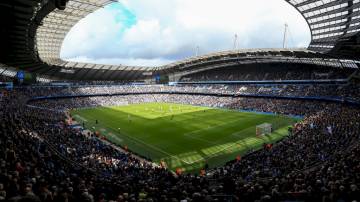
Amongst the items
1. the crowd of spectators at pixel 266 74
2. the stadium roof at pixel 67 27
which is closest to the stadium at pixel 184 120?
the stadium roof at pixel 67 27

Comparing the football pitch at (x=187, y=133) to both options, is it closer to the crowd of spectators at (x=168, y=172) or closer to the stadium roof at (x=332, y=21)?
the crowd of spectators at (x=168, y=172)

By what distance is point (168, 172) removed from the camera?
22.8 m

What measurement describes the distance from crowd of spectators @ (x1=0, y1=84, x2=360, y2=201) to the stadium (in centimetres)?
10

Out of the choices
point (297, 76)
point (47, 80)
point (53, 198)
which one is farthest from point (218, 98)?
point (53, 198)

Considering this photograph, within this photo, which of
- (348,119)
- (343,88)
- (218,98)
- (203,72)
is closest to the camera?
(348,119)

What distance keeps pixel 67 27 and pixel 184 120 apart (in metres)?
29.4

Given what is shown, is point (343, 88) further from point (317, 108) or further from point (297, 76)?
point (297, 76)

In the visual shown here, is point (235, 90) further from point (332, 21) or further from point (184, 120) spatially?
point (332, 21)

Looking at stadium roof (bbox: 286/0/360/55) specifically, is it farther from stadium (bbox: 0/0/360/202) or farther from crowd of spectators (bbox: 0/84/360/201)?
crowd of spectators (bbox: 0/84/360/201)

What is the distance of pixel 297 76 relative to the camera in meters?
75.0

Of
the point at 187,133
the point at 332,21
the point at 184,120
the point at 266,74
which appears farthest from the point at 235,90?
the point at 332,21

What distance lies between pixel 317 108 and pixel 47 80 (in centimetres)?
7419

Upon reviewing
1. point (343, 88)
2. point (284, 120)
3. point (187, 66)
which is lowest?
point (284, 120)

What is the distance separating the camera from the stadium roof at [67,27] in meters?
21.8
